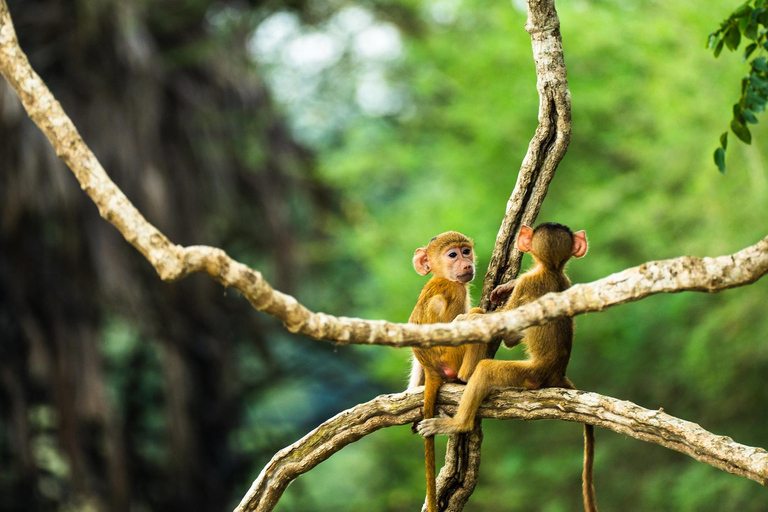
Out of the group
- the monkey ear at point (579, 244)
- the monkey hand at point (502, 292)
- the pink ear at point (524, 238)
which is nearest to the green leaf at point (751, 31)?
the monkey ear at point (579, 244)

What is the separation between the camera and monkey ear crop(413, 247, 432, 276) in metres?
3.10

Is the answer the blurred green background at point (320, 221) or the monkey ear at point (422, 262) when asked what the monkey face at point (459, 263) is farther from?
the blurred green background at point (320, 221)

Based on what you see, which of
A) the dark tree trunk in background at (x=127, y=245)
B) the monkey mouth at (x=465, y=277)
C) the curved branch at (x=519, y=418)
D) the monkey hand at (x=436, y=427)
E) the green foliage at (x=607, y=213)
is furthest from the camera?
the dark tree trunk in background at (x=127, y=245)

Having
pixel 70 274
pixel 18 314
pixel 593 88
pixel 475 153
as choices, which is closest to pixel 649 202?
pixel 593 88

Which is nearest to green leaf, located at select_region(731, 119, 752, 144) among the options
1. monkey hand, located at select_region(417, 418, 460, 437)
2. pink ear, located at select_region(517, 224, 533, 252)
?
pink ear, located at select_region(517, 224, 533, 252)

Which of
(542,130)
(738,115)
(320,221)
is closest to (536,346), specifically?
(542,130)

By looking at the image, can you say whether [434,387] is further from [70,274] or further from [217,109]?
[217,109]

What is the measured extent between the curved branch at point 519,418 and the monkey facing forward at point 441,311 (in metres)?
0.08

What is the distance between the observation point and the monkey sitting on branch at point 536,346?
255 cm

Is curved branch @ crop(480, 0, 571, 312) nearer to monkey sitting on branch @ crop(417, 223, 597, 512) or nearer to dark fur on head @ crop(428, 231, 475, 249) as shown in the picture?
monkey sitting on branch @ crop(417, 223, 597, 512)

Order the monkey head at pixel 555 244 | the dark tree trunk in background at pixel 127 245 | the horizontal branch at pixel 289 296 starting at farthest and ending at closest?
the dark tree trunk in background at pixel 127 245, the monkey head at pixel 555 244, the horizontal branch at pixel 289 296

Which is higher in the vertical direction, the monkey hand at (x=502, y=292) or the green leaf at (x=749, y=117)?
the green leaf at (x=749, y=117)

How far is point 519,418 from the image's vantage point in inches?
101

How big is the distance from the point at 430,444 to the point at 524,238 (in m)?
0.72
